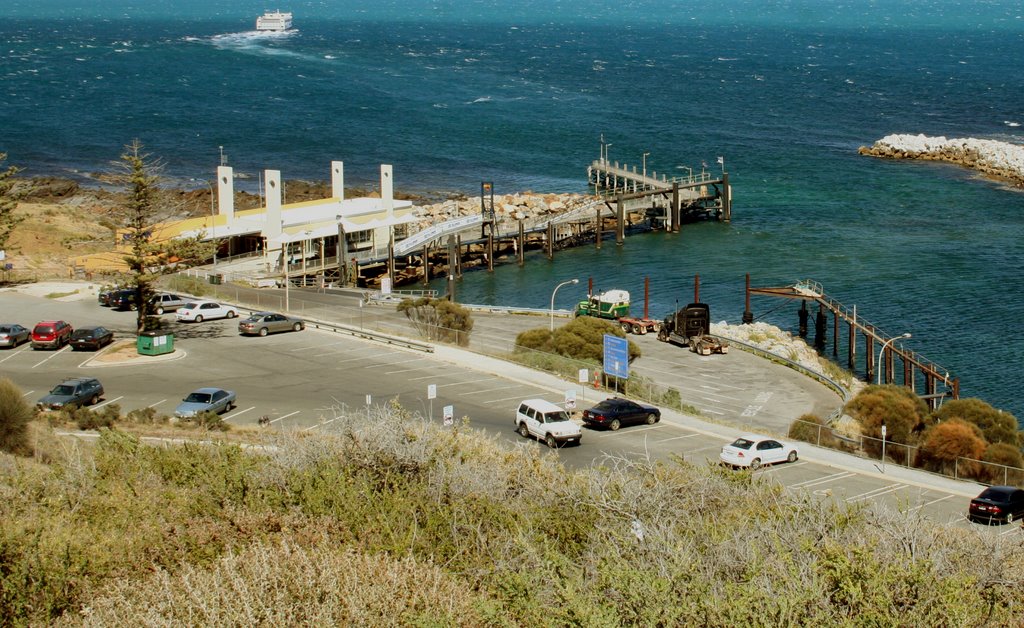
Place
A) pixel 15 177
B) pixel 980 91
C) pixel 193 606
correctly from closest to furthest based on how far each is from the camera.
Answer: pixel 193 606 → pixel 15 177 → pixel 980 91

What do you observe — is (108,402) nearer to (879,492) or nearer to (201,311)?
(201,311)

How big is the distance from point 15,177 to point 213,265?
47150 mm

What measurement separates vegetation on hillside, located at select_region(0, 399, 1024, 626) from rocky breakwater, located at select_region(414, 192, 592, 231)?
216ft

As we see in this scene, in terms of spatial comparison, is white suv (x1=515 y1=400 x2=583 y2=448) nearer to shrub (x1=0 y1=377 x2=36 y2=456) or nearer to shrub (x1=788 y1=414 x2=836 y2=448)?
shrub (x1=788 y1=414 x2=836 y2=448)

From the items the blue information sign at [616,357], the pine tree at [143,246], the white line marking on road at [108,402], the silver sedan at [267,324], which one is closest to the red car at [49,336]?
the pine tree at [143,246]

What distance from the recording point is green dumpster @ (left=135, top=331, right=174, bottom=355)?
4766 cm

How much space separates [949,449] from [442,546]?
2321cm

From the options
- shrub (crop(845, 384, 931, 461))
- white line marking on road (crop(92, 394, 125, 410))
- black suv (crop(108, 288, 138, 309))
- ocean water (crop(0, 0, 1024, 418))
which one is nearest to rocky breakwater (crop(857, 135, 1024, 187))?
ocean water (crop(0, 0, 1024, 418))

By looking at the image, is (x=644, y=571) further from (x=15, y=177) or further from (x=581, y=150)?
(x=581, y=150)

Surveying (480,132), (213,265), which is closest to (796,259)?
(213,265)

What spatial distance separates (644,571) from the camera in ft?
57.6

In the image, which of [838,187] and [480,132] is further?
[480,132]

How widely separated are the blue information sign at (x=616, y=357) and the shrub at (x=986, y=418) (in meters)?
12.4

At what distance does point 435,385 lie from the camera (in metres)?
41.8
